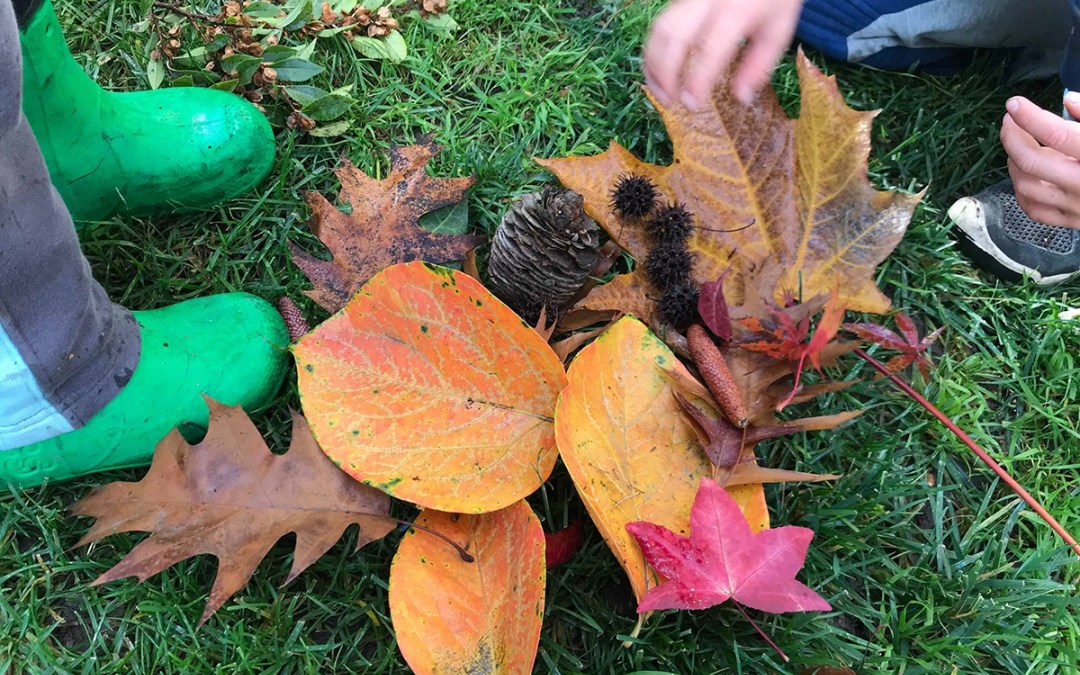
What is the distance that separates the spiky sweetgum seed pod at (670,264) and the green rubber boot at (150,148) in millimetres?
946

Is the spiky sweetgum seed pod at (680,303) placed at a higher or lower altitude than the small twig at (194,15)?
lower

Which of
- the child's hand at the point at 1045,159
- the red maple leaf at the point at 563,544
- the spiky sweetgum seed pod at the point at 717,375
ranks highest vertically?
the child's hand at the point at 1045,159

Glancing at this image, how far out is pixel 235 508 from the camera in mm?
1307

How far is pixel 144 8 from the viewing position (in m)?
1.85

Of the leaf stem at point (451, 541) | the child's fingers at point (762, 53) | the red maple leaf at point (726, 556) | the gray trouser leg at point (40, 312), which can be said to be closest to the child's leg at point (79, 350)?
the gray trouser leg at point (40, 312)

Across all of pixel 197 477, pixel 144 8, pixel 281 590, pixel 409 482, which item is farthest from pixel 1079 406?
pixel 144 8

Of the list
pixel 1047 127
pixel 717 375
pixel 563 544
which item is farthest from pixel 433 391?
pixel 1047 127

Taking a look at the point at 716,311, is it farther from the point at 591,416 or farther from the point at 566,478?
the point at 566,478

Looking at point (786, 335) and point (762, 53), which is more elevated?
point (762, 53)

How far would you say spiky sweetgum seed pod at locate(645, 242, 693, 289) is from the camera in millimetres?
1390

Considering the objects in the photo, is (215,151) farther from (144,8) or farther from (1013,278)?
(1013,278)

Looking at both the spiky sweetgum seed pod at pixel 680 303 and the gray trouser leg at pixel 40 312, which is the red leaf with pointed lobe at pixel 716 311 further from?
the gray trouser leg at pixel 40 312

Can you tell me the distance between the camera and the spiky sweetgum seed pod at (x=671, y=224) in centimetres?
140

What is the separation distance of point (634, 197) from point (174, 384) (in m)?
0.97
